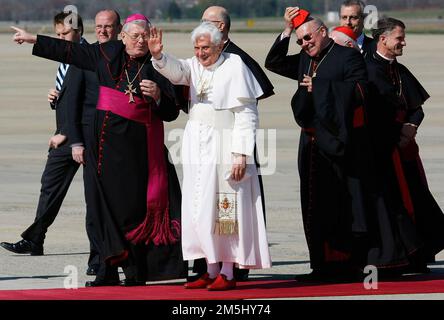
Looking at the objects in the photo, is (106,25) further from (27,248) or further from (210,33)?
(27,248)

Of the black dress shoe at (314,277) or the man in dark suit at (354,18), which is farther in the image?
the man in dark suit at (354,18)

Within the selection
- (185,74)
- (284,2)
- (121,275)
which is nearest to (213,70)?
(185,74)

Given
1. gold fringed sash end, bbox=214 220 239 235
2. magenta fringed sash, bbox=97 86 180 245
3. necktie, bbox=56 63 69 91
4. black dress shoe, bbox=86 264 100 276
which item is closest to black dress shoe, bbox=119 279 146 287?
magenta fringed sash, bbox=97 86 180 245

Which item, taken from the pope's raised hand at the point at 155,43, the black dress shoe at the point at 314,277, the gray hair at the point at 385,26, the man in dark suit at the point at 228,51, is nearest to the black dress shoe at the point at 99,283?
the man in dark suit at the point at 228,51

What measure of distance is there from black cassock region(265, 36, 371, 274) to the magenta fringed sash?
3.24 ft

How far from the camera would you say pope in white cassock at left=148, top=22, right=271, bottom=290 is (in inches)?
385

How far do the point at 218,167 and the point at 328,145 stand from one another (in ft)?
2.77

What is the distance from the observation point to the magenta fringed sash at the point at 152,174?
10203 millimetres

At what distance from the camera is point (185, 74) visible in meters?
9.91

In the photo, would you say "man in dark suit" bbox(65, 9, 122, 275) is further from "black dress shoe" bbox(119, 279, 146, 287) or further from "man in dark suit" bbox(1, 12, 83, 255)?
"man in dark suit" bbox(1, 12, 83, 255)

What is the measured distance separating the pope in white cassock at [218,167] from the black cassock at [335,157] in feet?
1.76

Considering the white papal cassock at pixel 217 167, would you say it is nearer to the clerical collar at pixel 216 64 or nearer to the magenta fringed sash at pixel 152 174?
the clerical collar at pixel 216 64

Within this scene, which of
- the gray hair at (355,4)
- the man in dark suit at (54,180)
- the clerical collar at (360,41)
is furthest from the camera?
the man in dark suit at (54,180)

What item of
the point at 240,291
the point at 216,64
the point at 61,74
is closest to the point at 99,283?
the point at 240,291
